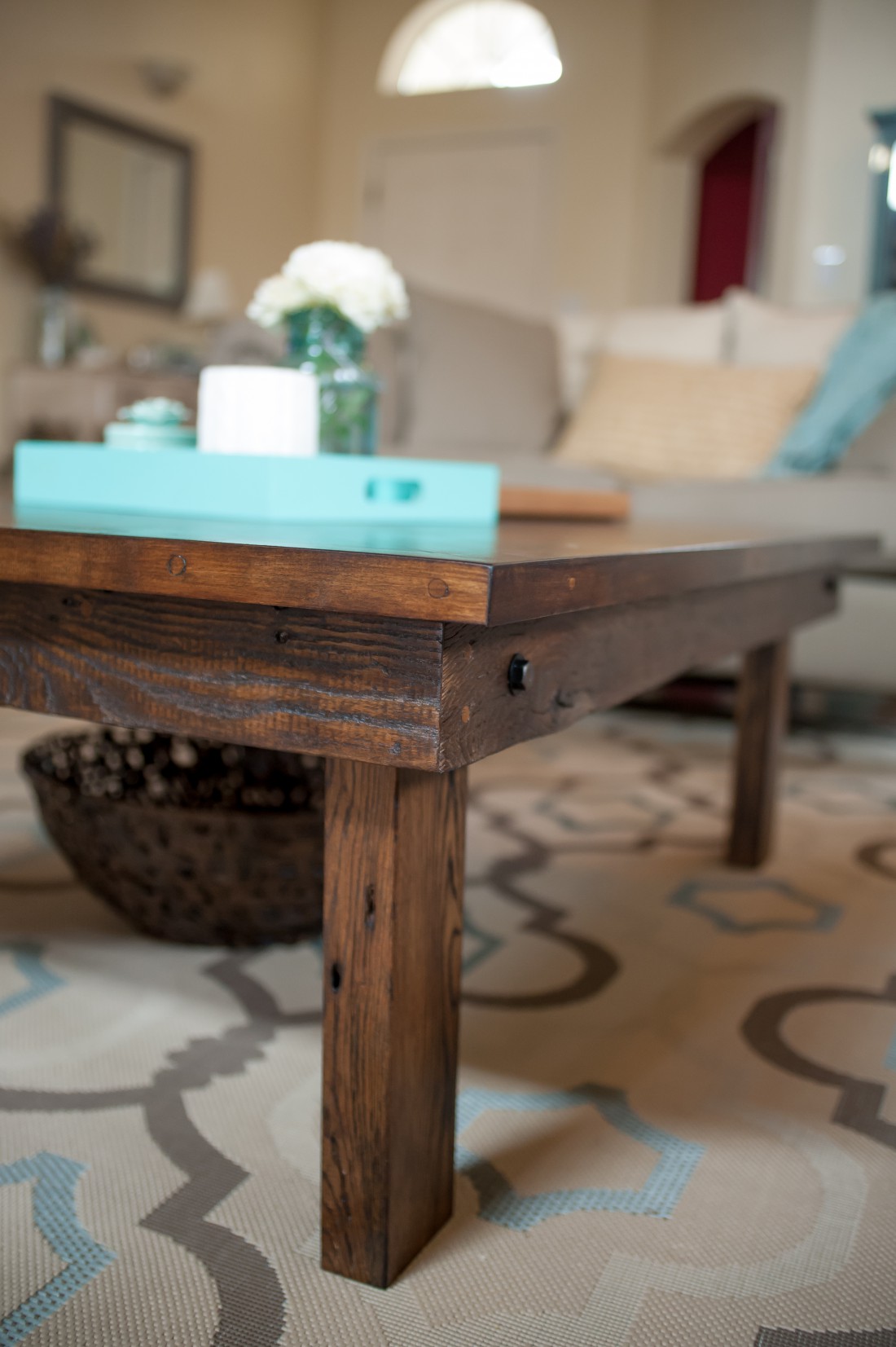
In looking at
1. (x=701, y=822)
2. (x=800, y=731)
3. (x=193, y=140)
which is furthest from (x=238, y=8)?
(x=701, y=822)

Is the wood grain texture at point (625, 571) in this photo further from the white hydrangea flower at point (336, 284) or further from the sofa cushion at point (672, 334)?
the sofa cushion at point (672, 334)

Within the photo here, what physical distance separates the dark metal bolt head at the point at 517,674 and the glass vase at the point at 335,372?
2.09ft

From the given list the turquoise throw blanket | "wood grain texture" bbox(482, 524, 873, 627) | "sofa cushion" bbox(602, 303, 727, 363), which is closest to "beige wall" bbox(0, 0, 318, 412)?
"sofa cushion" bbox(602, 303, 727, 363)

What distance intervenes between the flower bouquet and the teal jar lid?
0.45 feet

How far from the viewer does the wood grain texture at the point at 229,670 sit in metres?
0.57

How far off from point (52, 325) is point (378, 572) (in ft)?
14.0

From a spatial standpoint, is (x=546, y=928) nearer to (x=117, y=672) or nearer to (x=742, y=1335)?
(x=742, y=1335)

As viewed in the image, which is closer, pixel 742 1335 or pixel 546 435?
pixel 742 1335

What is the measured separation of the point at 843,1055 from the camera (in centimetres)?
103

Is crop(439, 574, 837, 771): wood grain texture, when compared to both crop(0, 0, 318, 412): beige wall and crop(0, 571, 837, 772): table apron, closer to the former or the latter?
crop(0, 571, 837, 772): table apron

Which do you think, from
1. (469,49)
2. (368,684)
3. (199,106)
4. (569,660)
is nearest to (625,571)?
(569,660)

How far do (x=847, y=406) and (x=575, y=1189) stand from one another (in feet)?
7.15

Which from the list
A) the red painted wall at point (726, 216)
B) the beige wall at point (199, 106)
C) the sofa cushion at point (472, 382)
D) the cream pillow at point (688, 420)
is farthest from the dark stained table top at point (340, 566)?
the red painted wall at point (726, 216)

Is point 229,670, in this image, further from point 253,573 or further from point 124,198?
point 124,198
